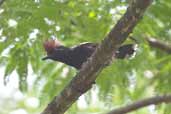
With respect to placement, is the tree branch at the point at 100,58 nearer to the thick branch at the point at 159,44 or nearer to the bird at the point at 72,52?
the bird at the point at 72,52

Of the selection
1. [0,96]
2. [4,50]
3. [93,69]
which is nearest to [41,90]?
[4,50]

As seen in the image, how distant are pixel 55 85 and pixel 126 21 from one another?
102cm

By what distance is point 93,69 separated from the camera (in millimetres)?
2033

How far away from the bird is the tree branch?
36 centimetres

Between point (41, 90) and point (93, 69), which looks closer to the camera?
point (93, 69)

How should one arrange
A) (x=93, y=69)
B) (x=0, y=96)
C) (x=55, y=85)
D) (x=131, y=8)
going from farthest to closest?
(x=0, y=96)
(x=55, y=85)
(x=93, y=69)
(x=131, y=8)

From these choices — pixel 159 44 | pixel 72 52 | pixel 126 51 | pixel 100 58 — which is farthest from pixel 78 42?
pixel 100 58

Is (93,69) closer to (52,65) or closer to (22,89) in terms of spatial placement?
(22,89)

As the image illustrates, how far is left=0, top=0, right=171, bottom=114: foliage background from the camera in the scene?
93.0 inches

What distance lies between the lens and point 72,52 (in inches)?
102

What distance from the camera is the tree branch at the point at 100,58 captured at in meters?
1.88

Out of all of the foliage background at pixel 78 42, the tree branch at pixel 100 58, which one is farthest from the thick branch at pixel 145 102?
the tree branch at pixel 100 58

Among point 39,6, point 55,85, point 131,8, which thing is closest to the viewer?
point 131,8

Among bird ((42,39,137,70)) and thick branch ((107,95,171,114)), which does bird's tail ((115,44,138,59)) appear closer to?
bird ((42,39,137,70))
